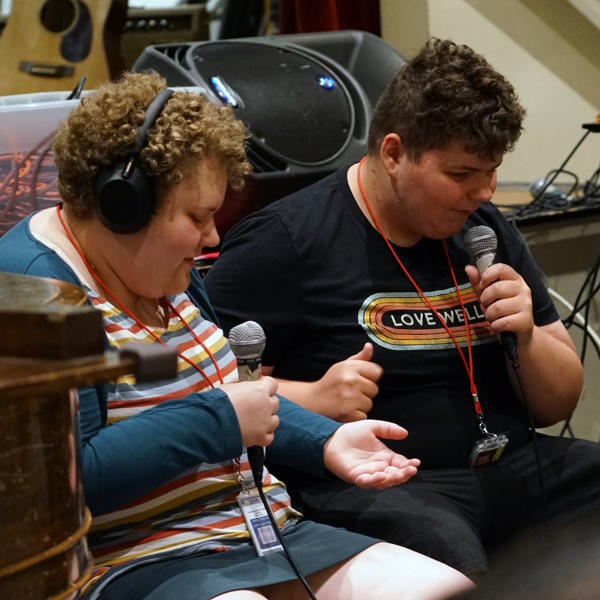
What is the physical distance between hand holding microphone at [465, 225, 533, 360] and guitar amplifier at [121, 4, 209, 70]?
2291 millimetres

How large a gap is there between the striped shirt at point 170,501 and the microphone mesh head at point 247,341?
0.32 feet

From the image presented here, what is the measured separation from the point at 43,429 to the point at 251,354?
52cm

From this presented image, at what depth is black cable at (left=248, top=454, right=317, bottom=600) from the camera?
121 centimetres

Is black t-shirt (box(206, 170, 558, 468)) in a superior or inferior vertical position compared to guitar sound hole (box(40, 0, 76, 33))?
superior

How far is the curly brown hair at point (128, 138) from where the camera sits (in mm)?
1200

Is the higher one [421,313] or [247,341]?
[247,341]

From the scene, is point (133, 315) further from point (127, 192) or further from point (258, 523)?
point (258, 523)

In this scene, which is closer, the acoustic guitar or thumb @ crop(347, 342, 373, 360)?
thumb @ crop(347, 342, 373, 360)

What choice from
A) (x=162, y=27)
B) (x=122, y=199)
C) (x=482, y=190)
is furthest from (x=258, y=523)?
(x=162, y=27)

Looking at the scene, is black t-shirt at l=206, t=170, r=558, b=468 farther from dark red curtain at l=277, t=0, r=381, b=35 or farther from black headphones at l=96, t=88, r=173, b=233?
dark red curtain at l=277, t=0, r=381, b=35

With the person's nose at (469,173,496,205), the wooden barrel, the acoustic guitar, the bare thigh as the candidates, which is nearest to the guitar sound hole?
the acoustic guitar

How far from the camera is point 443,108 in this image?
1.56m

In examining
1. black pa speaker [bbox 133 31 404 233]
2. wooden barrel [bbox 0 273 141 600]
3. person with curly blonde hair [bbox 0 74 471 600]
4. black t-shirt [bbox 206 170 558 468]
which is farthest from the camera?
black pa speaker [bbox 133 31 404 233]

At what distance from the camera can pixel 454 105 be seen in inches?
61.2
